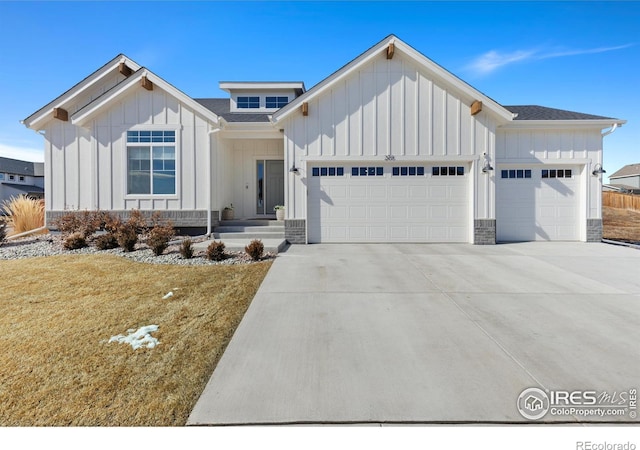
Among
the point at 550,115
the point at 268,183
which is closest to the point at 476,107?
the point at 550,115

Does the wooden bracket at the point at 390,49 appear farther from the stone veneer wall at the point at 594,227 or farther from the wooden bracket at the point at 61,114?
the wooden bracket at the point at 61,114

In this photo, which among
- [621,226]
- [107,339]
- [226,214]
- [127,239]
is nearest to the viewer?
[107,339]

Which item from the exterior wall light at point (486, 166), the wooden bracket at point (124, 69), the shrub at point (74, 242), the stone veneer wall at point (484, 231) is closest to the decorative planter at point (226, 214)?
the shrub at point (74, 242)

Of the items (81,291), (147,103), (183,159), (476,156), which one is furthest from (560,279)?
(147,103)

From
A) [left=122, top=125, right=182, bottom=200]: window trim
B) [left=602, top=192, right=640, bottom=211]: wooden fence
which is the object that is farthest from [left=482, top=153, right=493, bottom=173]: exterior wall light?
[left=602, top=192, right=640, bottom=211]: wooden fence

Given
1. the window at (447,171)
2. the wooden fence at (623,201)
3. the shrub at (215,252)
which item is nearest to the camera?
the shrub at (215,252)

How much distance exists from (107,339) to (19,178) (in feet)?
165

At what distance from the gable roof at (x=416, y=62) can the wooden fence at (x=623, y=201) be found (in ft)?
73.5

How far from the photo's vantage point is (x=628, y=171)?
49.5 meters

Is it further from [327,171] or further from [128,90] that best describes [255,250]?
[128,90]

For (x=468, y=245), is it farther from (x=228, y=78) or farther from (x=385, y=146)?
(x=228, y=78)

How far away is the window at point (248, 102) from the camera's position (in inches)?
538

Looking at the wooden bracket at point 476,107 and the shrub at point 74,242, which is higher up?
the wooden bracket at point 476,107

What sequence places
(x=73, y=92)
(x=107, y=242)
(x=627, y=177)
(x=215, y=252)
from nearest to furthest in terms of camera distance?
(x=215, y=252)
(x=107, y=242)
(x=73, y=92)
(x=627, y=177)
